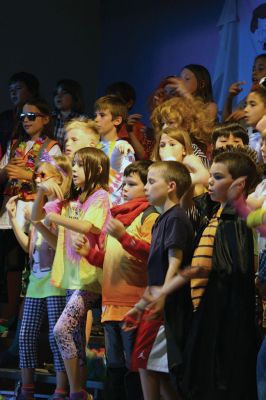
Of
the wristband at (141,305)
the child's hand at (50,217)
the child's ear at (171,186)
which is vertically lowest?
the wristband at (141,305)

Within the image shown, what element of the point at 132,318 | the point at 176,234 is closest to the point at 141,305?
the point at 132,318

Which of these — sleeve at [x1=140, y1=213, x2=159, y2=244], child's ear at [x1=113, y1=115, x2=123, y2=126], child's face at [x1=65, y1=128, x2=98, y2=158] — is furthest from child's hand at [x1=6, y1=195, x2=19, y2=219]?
sleeve at [x1=140, y1=213, x2=159, y2=244]

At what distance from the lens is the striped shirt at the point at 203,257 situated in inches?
160

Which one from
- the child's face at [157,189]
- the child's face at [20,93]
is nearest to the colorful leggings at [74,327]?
the child's face at [157,189]

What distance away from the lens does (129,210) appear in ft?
15.6

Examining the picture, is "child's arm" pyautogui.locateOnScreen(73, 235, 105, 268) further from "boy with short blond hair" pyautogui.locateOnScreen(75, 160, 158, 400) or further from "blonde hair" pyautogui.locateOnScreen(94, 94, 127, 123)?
"blonde hair" pyautogui.locateOnScreen(94, 94, 127, 123)

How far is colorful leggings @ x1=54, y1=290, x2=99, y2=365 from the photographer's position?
4.86 metres

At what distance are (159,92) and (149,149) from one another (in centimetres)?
43

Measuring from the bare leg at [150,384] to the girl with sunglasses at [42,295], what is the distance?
35.1 inches

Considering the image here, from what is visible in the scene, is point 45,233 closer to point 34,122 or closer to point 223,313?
point 34,122

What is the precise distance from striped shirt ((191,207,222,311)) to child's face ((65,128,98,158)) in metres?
1.73

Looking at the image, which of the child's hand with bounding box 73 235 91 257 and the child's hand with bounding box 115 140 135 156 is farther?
the child's hand with bounding box 115 140 135 156

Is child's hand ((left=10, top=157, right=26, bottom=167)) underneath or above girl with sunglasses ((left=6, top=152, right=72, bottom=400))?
above

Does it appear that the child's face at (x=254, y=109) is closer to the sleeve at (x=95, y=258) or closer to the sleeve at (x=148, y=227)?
the sleeve at (x=148, y=227)
